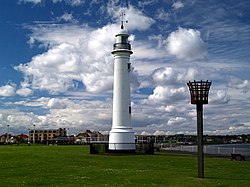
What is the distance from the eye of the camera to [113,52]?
42.4m

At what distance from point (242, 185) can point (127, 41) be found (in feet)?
95.1

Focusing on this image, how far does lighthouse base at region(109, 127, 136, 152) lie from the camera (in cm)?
3953

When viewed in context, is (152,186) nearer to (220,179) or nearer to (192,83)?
(220,179)

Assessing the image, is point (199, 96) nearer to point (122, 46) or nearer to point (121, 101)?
point (121, 101)

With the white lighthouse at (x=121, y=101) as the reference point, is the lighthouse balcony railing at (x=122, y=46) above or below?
above

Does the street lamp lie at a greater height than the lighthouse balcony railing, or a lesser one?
lesser

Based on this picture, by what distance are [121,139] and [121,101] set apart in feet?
14.5

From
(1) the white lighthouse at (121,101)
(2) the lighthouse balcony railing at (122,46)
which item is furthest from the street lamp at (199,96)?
(2) the lighthouse balcony railing at (122,46)

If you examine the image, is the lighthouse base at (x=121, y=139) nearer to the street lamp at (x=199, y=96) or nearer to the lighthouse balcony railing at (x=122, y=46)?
the lighthouse balcony railing at (x=122, y=46)

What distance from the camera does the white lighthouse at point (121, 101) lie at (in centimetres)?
→ 3984

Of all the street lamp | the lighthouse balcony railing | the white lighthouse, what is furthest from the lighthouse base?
the street lamp

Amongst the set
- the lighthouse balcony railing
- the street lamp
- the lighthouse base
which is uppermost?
the lighthouse balcony railing

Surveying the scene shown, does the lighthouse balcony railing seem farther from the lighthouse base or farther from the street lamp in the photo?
the street lamp

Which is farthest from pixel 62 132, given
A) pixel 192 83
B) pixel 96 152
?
pixel 192 83
